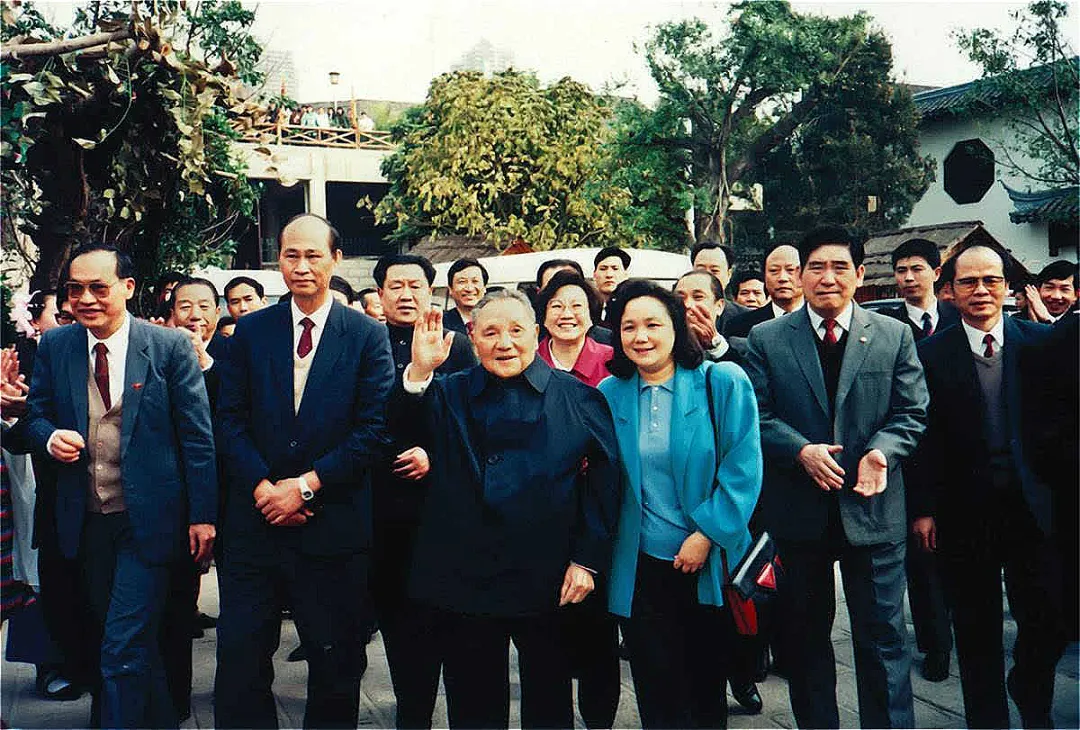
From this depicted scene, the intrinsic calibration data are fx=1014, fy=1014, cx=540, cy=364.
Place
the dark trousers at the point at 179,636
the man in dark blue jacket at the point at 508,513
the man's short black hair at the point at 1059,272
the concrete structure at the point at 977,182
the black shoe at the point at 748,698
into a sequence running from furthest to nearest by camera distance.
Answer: the concrete structure at the point at 977,182
the man's short black hair at the point at 1059,272
the black shoe at the point at 748,698
the dark trousers at the point at 179,636
the man in dark blue jacket at the point at 508,513

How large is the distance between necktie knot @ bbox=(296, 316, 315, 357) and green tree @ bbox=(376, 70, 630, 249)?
17.5 metres

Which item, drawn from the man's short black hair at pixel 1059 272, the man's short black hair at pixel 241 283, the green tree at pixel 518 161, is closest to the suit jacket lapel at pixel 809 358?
the man's short black hair at pixel 1059 272

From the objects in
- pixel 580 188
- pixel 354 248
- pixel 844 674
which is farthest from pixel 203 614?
pixel 354 248

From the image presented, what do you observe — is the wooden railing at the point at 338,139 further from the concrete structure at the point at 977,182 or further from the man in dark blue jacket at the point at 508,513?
the man in dark blue jacket at the point at 508,513

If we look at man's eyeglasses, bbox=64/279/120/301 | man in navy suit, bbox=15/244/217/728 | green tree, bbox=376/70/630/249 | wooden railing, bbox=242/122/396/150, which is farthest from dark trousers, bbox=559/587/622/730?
wooden railing, bbox=242/122/396/150

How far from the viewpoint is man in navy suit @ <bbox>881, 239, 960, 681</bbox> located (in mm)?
4742

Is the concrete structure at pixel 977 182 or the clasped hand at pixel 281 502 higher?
the concrete structure at pixel 977 182

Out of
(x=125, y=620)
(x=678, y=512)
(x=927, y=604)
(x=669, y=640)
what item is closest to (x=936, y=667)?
(x=927, y=604)

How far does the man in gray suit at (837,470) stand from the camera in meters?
3.74

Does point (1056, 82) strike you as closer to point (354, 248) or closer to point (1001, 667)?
point (1001, 667)

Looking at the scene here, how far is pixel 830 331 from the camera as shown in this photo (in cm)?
400

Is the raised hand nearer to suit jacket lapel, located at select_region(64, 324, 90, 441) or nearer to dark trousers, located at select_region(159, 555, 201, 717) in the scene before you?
suit jacket lapel, located at select_region(64, 324, 90, 441)

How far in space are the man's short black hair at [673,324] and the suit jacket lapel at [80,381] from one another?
1.98 meters

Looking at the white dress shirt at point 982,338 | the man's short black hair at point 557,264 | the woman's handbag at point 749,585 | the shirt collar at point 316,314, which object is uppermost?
the man's short black hair at point 557,264
